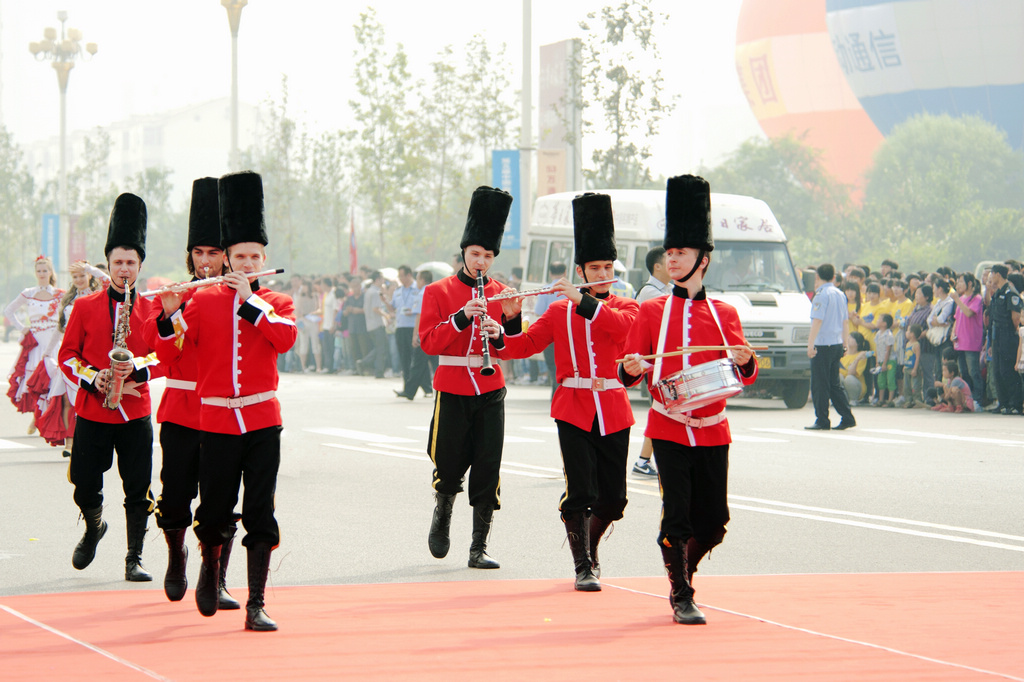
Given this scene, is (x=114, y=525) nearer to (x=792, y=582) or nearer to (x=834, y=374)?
(x=792, y=582)

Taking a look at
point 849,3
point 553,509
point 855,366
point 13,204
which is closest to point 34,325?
point 553,509

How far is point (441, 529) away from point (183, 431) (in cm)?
191

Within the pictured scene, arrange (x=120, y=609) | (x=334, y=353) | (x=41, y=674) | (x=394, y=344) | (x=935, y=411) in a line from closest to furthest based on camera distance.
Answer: (x=41, y=674)
(x=120, y=609)
(x=935, y=411)
(x=394, y=344)
(x=334, y=353)

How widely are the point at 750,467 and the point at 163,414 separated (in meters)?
7.47

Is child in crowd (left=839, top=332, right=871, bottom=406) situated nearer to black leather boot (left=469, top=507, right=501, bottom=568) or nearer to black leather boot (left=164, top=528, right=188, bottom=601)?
black leather boot (left=469, top=507, right=501, bottom=568)

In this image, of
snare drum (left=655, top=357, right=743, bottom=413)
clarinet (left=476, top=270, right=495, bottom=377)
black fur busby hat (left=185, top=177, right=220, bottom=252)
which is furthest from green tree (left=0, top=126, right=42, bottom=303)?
snare drum (left=655, top=357, right=743, bottom=413)

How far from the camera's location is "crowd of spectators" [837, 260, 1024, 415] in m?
18.5

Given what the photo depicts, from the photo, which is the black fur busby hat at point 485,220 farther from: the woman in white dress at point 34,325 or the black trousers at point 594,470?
the woman in white dress at point 34,325

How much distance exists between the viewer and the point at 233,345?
648 centimetres

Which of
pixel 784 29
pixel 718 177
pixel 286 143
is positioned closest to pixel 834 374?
pixel 286 143

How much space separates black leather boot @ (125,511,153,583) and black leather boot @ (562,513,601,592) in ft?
7.74

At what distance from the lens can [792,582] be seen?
7758 millimetres

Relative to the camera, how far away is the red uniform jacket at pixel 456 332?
26.2ft

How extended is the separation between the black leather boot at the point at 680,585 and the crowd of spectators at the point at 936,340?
12730 millimetres
